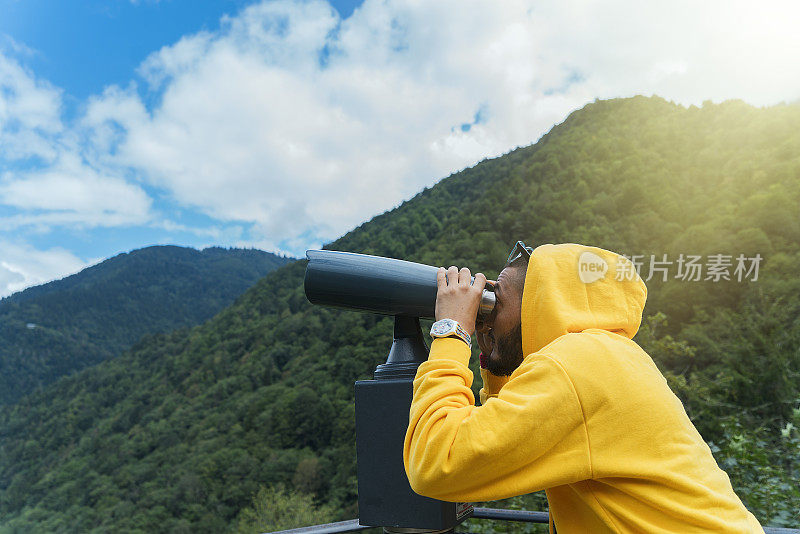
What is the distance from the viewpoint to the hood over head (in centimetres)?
101

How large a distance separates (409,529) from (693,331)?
18.9 m

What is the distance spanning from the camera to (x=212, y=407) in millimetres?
40844

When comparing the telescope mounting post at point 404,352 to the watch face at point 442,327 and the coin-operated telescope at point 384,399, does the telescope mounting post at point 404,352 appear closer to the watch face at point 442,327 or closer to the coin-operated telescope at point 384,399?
the coin-operated telescope at point 384,399

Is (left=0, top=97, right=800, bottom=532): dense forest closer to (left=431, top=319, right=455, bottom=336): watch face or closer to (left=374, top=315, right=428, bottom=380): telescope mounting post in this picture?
(left=374, top=315, right=428, bottom=380): telescope mounting post

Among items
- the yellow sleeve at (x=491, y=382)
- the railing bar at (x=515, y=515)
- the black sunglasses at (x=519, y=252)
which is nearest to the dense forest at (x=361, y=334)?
the railing bar at (x=515, y=515)

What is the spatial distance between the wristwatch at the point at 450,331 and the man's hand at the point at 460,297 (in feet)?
0.06

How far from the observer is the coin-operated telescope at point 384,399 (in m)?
1.12

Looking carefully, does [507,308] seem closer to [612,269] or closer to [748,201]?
[612,269]

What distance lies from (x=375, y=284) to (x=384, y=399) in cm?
A: 23

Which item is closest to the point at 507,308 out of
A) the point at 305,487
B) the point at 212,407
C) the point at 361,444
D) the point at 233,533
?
the point at 361,444

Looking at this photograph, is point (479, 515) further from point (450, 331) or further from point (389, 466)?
point (450, 331)

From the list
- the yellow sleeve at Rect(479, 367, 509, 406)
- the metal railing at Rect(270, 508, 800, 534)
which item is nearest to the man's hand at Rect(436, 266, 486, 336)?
the yellow sleeve at Rect(479, 367, 509, 406)

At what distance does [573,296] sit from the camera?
1.03m

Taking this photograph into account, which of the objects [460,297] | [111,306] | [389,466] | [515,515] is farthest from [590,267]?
[111,306]
